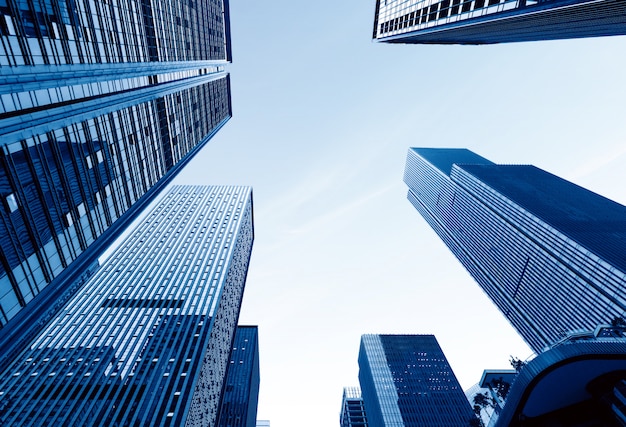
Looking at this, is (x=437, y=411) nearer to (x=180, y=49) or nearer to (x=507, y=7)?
(x=507, y=7)

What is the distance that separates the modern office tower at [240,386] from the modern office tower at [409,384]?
181ft

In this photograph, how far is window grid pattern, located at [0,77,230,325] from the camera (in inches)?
1153

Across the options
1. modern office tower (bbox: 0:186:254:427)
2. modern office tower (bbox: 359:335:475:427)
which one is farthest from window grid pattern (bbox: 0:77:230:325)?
modern office tower (bbox: 359:335:475:427)

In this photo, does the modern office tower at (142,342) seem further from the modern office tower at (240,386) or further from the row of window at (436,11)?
the row of window at (436,11)

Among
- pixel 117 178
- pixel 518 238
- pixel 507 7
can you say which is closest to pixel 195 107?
pixel 117 178

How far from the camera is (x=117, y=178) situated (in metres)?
47.3

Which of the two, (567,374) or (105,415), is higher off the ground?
(567,374)

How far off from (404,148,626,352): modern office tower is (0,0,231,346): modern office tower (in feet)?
235

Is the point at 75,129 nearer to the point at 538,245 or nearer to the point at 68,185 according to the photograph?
the point at 68,185

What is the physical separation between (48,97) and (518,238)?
122m

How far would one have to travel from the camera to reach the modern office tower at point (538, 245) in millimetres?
81000

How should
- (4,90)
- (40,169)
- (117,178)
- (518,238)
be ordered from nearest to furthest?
(4,90)
(40,169)
(117,178)
(518,238)

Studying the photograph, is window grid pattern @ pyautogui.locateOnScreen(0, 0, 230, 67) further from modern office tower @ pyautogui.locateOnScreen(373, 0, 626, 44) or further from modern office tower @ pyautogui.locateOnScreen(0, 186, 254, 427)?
modern office tower @ pyautogui.locateOnScreen(0, 186, 254, 427)

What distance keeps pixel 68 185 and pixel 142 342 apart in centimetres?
5550
